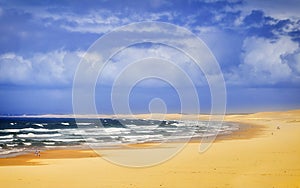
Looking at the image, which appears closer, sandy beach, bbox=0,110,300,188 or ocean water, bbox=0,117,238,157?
sandy beach, bbox=0,110,300,188

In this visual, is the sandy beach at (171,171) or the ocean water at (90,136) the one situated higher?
the ocean water at (90,136)

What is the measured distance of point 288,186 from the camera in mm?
11430

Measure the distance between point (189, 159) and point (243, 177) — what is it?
4324mm

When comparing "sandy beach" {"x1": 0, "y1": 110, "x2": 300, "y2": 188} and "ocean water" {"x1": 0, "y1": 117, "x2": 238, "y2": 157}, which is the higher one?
"ocean water" {"x1": 0, "y1": 117, "x2": 238, "y2": 157}

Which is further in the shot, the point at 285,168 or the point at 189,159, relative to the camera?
the point at 189,159

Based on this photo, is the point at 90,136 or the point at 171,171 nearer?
the point at 171,171

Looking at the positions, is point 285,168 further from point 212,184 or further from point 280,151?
point 280,151

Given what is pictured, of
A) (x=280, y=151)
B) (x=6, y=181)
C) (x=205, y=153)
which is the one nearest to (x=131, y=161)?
(x=205, y=153)

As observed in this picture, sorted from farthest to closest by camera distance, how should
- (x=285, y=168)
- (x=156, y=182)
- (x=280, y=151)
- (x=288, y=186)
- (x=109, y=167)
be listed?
(x=280, y=151) < (x=109, y=167) < (x=285, y=168) < (x=156, y=182) < (x=288, y=186)

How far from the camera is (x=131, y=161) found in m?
16.8

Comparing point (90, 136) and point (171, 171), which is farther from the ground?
point (90, 136)

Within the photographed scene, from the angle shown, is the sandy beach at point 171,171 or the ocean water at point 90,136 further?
the ocean water at point 90,136

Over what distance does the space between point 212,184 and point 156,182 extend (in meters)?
1.61

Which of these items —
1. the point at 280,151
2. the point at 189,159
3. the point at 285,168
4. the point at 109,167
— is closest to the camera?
the point at 285,168
